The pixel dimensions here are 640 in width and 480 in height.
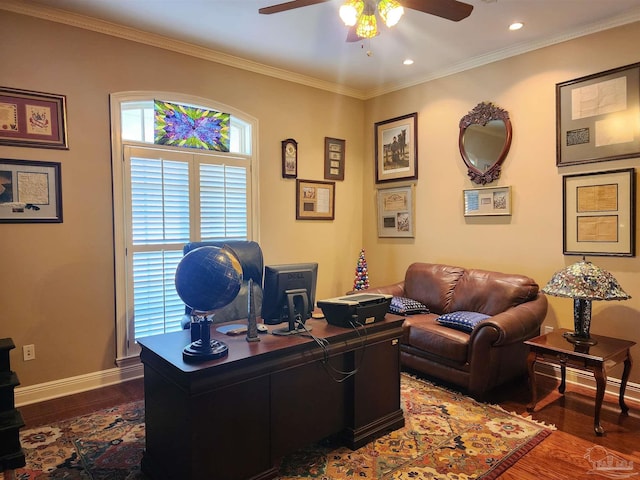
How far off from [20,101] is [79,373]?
2183 millimetres

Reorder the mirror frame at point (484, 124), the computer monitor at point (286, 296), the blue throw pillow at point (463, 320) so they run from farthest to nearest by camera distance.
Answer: the mirror frame at point (484, 124)
the blue throw pillow at point (463, 320)
the computer monitor at point (286, 296)

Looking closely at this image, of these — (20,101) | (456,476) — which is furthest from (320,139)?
(456,476)

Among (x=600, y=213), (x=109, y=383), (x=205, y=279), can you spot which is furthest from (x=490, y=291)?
(x=109, y=383)

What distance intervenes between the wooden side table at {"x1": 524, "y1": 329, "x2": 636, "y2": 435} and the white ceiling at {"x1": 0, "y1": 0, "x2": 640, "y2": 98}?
247 centimetres

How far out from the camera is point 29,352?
10.3ft

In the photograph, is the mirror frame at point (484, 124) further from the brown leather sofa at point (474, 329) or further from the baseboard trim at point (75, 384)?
the baseboard trim at point (75, 384)

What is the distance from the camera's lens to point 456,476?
7.29 feet

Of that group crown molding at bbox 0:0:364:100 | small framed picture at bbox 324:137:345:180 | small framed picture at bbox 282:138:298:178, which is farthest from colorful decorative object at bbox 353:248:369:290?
crown molding at bbox 0:0:364:100

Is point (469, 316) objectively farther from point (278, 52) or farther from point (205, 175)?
point (278, 52)

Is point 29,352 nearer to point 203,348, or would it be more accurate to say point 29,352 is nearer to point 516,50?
point 203,348

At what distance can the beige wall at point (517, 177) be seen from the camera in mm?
3307

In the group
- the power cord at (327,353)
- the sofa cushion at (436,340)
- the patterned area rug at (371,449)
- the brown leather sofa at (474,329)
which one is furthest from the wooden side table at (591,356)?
the power cord at (327,353)

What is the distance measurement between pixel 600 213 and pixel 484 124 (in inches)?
53.3

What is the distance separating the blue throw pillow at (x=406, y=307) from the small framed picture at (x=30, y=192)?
3.00 m
